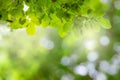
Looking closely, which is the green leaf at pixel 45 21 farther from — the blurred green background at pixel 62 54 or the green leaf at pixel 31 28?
the blurred green background at pixel 62 54

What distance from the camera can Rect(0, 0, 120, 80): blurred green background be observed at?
8.66 m

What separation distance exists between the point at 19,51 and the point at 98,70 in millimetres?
1881

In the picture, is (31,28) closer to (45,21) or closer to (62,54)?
(45,21)

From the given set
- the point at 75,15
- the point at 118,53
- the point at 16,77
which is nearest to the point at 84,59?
the point at 118,53

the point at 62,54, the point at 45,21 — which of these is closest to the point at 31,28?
the point at 45,21

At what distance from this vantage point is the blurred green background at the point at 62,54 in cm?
866

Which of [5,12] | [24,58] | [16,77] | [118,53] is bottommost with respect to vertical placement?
[5,12]

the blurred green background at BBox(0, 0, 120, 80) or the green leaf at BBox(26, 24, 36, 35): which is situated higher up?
the blurred green background at BBox(0, 0, 120, 80)

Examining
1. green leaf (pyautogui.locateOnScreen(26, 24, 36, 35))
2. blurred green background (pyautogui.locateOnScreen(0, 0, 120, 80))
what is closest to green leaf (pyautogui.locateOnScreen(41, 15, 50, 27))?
green leaf (pyautogui.locateOnScreen(26, 24, 36, 35))

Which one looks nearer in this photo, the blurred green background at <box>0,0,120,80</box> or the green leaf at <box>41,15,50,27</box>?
the green leaf at <box>41,15,50,27</box>

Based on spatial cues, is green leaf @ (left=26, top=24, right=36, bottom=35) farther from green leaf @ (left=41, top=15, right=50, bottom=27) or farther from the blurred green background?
the blurred green background

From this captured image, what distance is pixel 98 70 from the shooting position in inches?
394

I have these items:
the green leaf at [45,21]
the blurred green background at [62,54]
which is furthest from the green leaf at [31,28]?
the blurred green background at [62,54]

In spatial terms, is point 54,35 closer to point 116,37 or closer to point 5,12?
point 116,37
